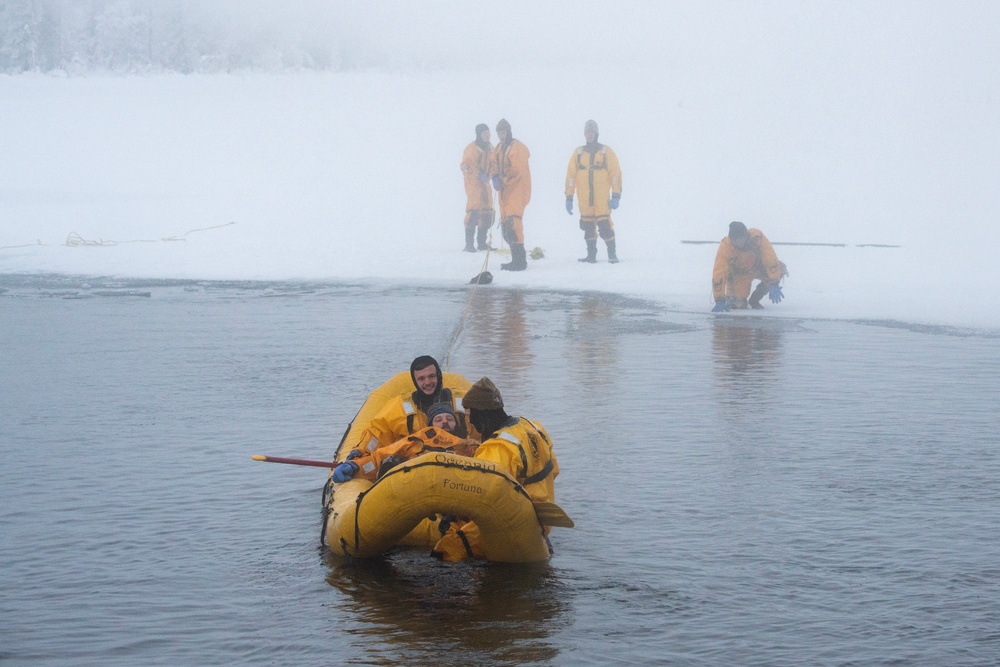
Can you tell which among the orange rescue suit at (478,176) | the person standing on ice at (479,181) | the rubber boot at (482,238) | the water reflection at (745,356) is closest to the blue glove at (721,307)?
the water reflection at (745,356)

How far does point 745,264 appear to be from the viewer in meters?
14.1

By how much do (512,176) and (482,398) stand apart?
12.1 meters

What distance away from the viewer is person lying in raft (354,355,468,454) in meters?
6.30

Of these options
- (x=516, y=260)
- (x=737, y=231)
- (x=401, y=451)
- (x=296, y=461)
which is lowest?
(x=296, y=461)

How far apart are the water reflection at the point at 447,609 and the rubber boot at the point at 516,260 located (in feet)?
Result: 40.7

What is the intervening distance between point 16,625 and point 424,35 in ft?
195

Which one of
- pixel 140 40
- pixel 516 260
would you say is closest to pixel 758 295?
pixel 516 260

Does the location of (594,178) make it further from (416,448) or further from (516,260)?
(416,448)

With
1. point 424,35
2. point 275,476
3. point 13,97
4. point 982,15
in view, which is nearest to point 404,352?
point 275,476

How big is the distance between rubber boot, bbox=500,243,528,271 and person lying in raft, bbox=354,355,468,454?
11365 mm

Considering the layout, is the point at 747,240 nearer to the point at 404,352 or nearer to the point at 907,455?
the point at 404,352

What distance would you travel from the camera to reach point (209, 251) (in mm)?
21188

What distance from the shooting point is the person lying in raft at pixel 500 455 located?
215 inches

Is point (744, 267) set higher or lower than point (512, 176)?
lower
